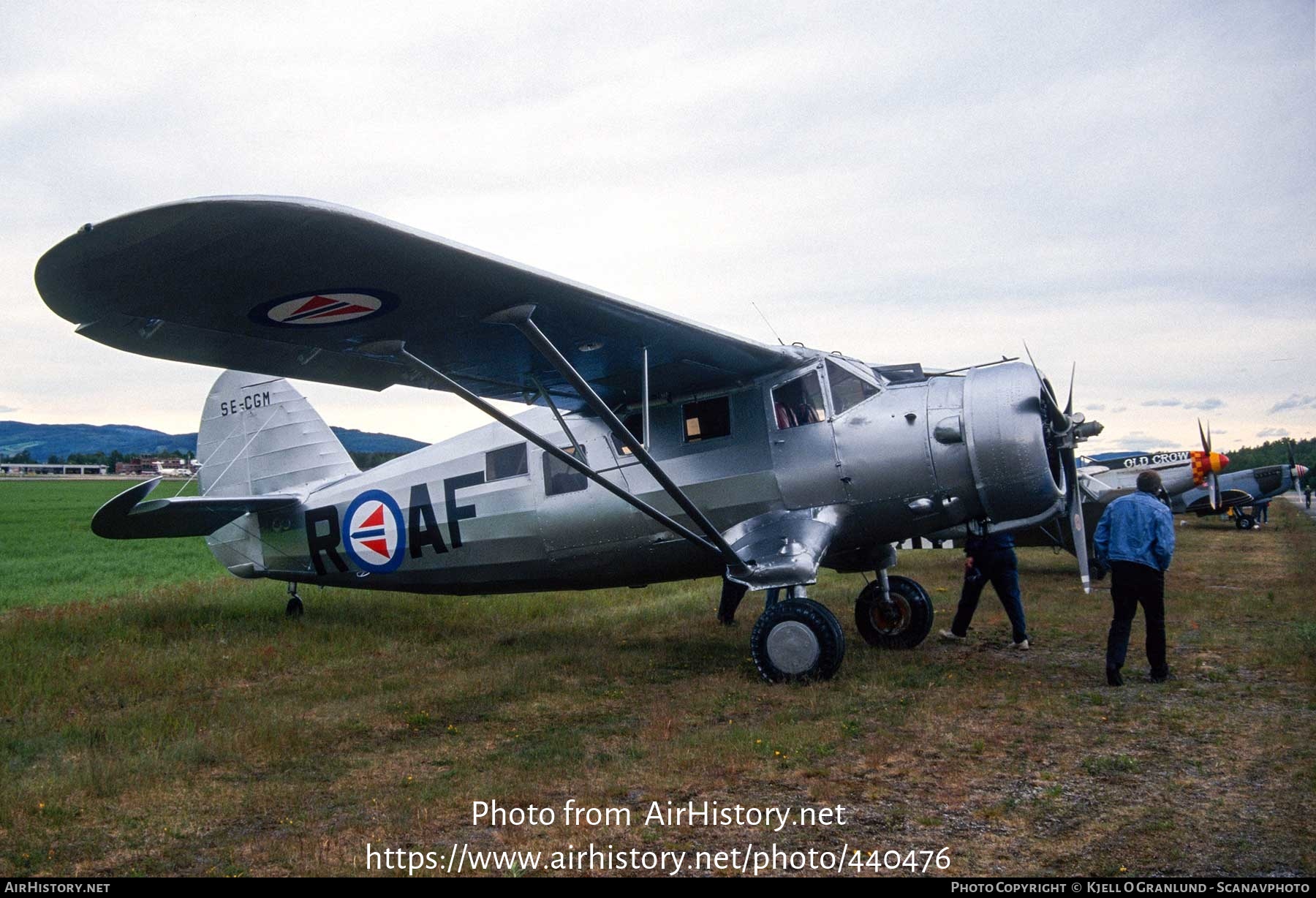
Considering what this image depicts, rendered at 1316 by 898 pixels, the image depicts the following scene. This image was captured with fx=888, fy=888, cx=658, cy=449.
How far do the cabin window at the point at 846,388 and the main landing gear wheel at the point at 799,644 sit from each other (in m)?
1.80

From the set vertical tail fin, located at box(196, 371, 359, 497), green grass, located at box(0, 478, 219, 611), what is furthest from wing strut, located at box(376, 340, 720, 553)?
green grass, located at box(0, 478, 219, 611)

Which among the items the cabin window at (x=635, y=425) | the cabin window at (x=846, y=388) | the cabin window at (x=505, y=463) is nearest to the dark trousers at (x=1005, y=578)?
the cabin window at (x=846, y=388)

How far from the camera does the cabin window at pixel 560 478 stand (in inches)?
344

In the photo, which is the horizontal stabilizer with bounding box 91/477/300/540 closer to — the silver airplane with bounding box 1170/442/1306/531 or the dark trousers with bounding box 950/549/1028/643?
the dark trousers with bounding box 950/549/1028/643

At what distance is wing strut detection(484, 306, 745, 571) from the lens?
253 inches

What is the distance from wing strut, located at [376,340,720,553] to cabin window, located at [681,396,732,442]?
914 millimetres

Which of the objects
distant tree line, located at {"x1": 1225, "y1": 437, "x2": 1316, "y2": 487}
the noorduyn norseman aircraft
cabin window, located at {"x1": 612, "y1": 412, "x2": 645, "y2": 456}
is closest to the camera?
the noorduyn norseman aircraft

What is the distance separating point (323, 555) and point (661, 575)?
442 cm

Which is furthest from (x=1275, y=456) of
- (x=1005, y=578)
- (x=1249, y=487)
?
(x=1005, y=578)

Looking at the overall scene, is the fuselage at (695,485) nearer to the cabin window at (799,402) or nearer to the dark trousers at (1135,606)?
the cabin window at (799,402)

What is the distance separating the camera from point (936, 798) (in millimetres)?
4488

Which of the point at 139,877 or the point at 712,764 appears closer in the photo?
the point at 139,877
